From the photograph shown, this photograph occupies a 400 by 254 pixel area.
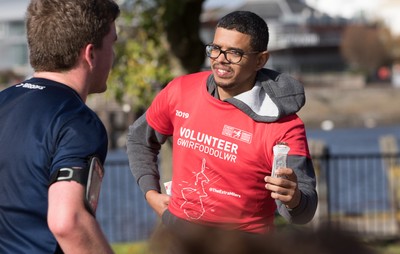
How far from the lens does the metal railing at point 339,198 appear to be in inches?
554

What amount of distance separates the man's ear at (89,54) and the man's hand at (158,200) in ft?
4.38

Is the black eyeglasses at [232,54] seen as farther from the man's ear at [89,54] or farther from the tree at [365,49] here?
the tree at [365,49]

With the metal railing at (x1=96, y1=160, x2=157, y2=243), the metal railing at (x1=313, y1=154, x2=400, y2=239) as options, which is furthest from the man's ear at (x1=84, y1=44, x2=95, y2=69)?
the metal railing at (x1=96, y1=160, x2=157, y2=243)

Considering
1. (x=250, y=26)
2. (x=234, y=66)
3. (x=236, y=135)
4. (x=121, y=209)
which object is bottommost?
(x=121, y=209)

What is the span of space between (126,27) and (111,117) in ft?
101

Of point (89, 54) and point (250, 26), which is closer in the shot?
point (89, 54)

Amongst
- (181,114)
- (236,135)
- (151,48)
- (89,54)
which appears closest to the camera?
(89,54)

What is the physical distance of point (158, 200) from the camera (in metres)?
4.75

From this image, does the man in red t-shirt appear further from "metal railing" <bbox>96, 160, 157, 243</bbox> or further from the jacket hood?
"metal railing" <bbox>96, 160, 157, 243</bbox>

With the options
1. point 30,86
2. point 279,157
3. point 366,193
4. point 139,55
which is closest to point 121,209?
point 366,193

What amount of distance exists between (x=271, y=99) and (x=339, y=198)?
14.4 meters

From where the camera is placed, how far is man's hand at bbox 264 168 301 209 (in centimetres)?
396

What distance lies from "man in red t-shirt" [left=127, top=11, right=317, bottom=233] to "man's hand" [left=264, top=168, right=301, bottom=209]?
0.08m

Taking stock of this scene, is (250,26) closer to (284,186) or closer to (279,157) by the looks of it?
(279,157)
